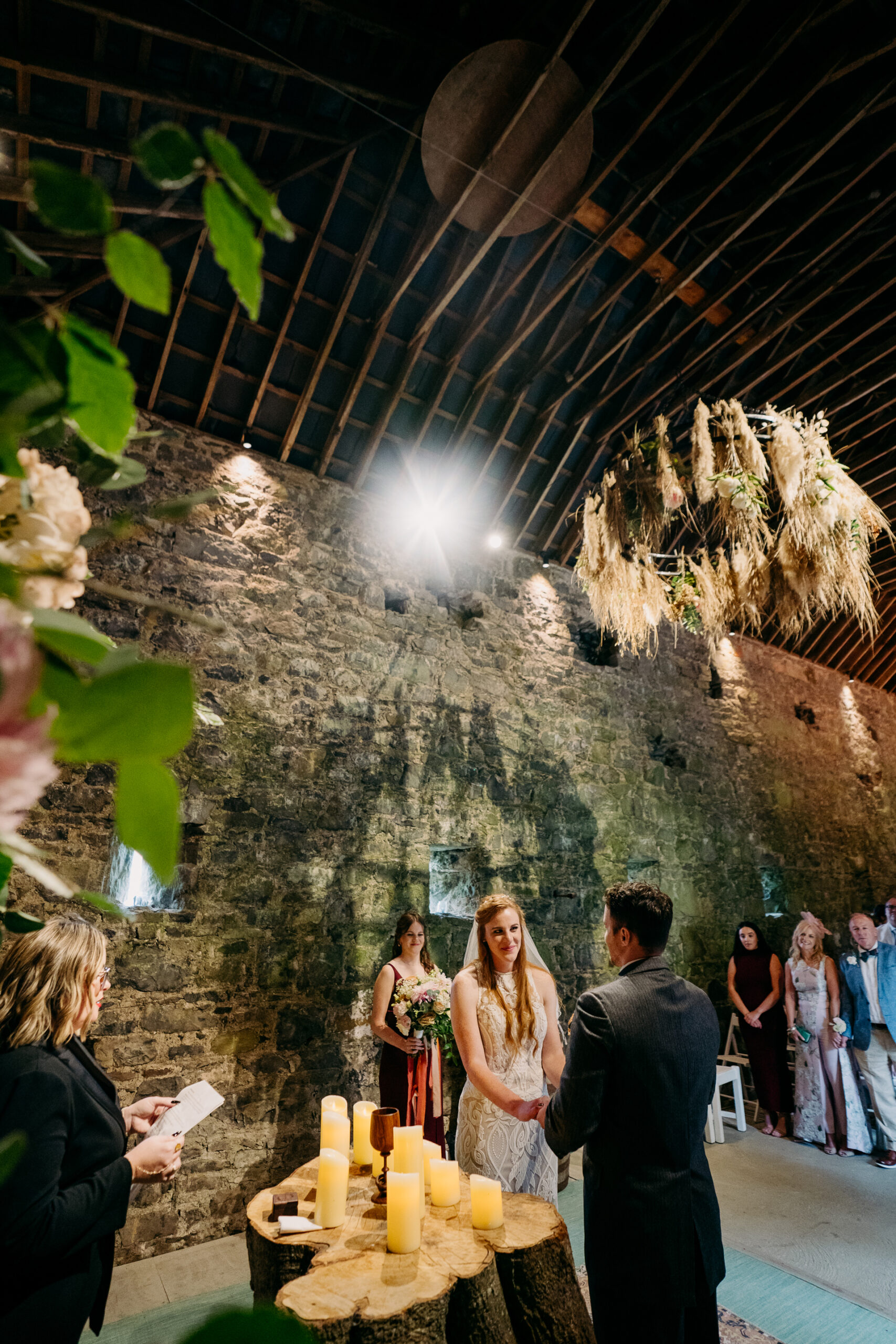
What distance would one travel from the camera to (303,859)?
426 cm

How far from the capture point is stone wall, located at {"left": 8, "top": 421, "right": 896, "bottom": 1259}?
3.65 m

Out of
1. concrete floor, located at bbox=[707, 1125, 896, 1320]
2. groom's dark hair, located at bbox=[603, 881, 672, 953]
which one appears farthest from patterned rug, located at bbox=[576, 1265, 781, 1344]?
groom's dark hair, located at bbox=[603, 881, 672, 953]

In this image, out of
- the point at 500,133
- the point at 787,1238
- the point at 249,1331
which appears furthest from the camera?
the point at 500,133

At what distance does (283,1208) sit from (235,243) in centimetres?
254

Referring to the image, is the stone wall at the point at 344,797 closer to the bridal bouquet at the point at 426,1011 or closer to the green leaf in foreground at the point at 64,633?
the bridal bouquet at the point at 426,1011

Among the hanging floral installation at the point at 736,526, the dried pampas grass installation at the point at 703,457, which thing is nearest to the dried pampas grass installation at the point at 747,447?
the hanging floral installation at the point at 736,526

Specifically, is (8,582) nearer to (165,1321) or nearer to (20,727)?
(20,727)

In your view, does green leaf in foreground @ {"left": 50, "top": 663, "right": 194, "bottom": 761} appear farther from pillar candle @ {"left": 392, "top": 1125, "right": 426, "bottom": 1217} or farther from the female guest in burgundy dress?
the female guest in burgundy dress

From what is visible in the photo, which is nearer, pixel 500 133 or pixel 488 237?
pixel 500 133

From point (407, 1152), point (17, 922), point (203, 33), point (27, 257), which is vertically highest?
point (203, 33)

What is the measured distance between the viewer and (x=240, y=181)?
41cm


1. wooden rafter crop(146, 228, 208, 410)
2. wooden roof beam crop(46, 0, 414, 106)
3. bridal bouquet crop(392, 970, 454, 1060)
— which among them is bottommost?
bridal bouquet crop(392, 970, 454, 1060)

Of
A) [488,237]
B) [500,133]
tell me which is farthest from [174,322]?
[500,133]

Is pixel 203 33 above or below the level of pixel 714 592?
above
